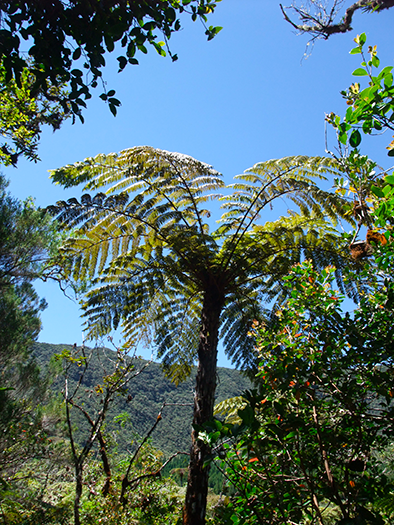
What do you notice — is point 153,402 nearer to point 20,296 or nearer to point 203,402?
point 20,296

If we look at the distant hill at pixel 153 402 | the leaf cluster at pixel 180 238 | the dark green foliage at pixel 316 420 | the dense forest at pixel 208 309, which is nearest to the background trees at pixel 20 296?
the dense forest at pixel 208 309

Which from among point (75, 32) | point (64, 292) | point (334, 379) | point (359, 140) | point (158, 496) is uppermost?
point (75, 32)

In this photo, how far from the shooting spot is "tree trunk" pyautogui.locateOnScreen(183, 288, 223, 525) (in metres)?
2.84

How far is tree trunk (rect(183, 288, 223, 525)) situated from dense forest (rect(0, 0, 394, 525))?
0.02 metres

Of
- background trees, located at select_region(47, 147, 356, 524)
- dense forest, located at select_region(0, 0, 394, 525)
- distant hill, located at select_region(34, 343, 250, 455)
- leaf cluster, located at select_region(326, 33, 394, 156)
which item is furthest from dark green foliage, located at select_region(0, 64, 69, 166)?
distant hill, located at select_region(34, 343, 250, 455)

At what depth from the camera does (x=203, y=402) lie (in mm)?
3248

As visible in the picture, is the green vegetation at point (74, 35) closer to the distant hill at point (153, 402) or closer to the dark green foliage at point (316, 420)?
the dark green foliage at point (316, 420)

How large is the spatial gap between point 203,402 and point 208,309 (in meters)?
0.99

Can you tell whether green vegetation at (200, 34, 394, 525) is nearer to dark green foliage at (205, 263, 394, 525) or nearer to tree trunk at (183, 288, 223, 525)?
dark green foliage at (205, 263, 394, 525)

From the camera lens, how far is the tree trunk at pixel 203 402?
2.84 m

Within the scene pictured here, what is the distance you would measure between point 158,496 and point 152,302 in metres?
2.39

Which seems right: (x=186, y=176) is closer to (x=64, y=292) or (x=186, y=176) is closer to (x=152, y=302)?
(x=152, y=302)

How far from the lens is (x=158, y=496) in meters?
3.85

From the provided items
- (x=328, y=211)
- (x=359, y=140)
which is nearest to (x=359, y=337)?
(x=359, y=140)
